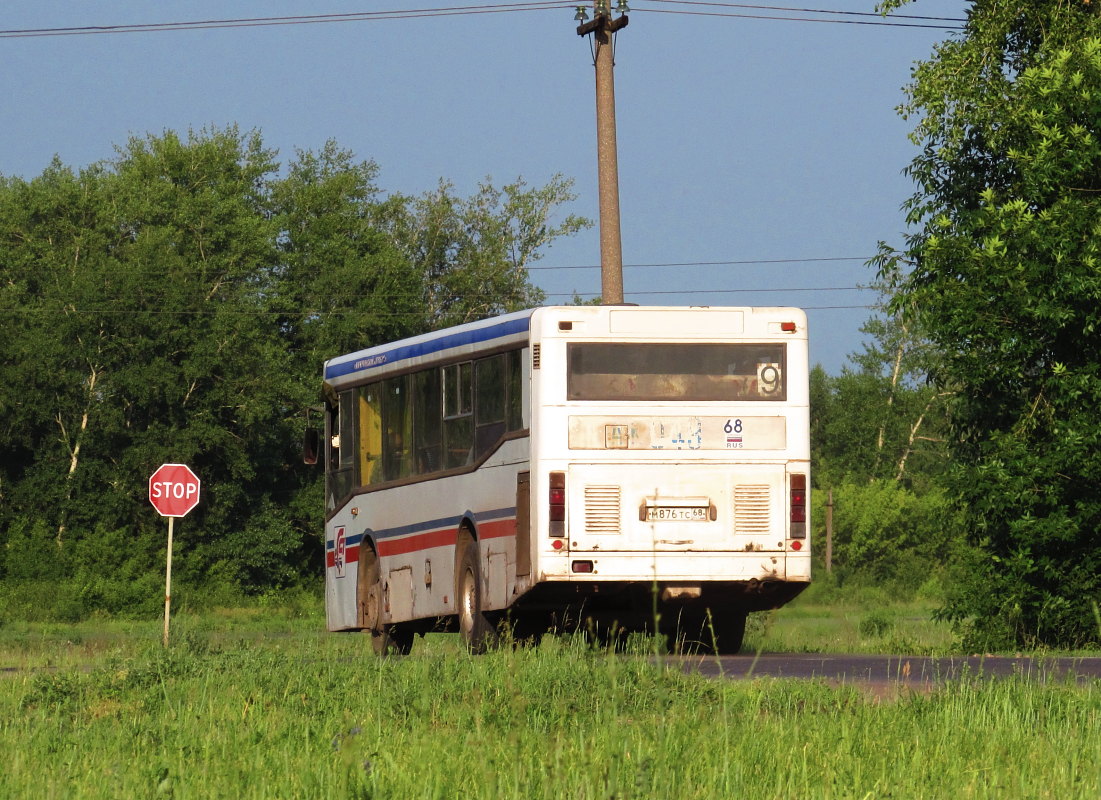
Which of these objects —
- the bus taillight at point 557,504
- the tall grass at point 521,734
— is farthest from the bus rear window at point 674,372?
the tall grass at point 521,734

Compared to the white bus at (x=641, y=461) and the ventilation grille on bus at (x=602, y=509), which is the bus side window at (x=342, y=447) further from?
the ventilation grille on bus at (x=602, y=509)

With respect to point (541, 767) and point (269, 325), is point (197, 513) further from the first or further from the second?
point (541, 767)

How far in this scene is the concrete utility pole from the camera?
82.4 feet

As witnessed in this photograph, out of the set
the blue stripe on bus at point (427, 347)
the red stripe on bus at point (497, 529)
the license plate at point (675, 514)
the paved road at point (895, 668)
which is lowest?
the paved road at point (895, 668)

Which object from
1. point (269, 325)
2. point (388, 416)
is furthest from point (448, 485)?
point (269, 325)

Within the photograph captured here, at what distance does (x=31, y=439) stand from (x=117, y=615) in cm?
742

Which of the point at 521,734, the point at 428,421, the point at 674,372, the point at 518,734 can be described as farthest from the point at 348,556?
the point at 518,734

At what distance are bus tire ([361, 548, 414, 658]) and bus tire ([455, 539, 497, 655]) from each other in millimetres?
2734

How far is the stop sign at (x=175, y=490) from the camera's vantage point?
3139 centimetres

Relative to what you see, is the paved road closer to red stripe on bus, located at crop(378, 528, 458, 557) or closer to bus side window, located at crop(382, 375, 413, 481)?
red stripe on bus, located at crop(378, 528, 458, 557)

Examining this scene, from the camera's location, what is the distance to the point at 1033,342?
22.4 metres

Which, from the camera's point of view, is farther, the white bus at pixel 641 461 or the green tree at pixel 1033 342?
the green tree at pixel 1033 342

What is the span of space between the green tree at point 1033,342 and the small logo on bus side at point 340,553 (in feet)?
24.6

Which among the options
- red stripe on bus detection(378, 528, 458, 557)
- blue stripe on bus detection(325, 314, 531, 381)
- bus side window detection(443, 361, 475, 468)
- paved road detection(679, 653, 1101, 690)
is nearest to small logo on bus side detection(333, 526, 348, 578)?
red stripe on bus detection(378, 528, 458, 557)
